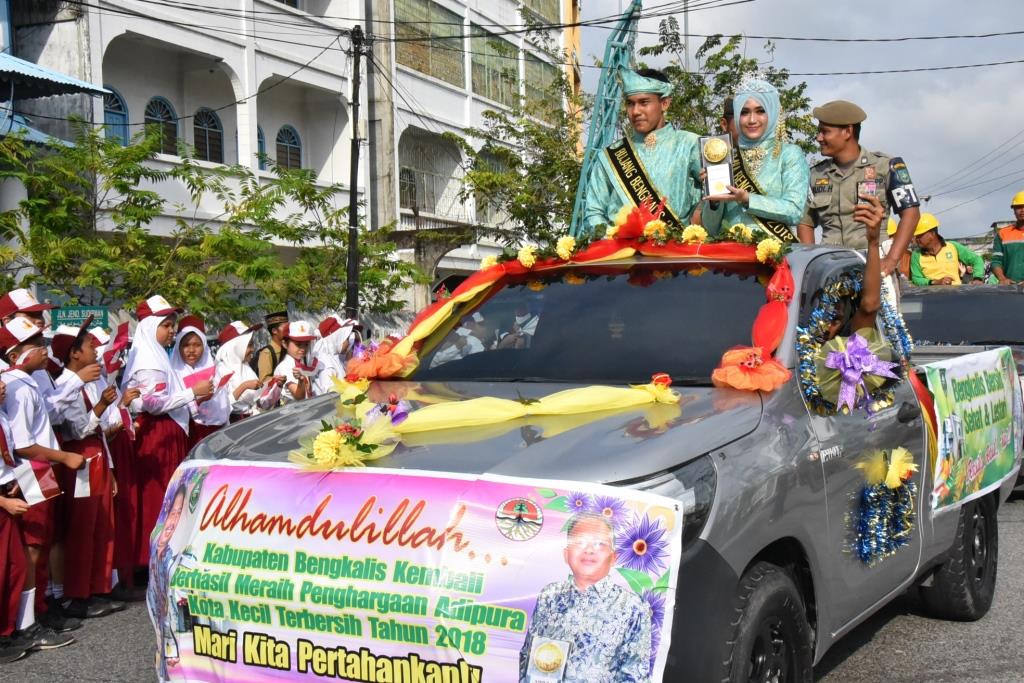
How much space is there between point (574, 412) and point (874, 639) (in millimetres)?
2768

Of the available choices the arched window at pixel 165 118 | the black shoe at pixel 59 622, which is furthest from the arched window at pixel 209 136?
the black shoe at pixel 59 622

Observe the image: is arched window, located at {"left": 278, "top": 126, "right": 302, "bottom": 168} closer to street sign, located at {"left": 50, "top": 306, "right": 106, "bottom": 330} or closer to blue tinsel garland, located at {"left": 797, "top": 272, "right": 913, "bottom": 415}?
street sign, located at {"left": 50, "top": 306, "right": 106, "bottom": 330}

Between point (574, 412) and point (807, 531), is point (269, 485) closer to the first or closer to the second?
point (574, 412)

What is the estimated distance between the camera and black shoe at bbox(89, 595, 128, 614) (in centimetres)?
675

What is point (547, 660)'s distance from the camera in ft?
9.55

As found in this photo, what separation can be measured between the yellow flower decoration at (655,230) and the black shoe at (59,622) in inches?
158

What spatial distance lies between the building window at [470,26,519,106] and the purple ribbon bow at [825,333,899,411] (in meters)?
28.0

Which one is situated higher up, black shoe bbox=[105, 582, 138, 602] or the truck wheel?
the truck wheel

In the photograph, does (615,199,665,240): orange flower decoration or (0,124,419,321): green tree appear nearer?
(615,199,665,240): orange flower decoration

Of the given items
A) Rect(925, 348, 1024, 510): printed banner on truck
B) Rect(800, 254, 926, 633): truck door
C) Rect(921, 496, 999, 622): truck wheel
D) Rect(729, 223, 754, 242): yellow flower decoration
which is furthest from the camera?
Rect(921, 496, 999, 622): truck wheel

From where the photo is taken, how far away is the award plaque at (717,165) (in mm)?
5523

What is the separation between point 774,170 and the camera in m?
6.00

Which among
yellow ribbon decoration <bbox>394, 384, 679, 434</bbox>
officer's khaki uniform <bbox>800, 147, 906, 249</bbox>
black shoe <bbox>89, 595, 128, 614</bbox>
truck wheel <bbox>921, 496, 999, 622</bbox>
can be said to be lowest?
black shoe <bbox>89, 595, 128, 614</bbox>

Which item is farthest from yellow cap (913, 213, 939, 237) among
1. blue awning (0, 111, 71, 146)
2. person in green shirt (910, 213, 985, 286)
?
blue awning (0, 111, 71, 146)
